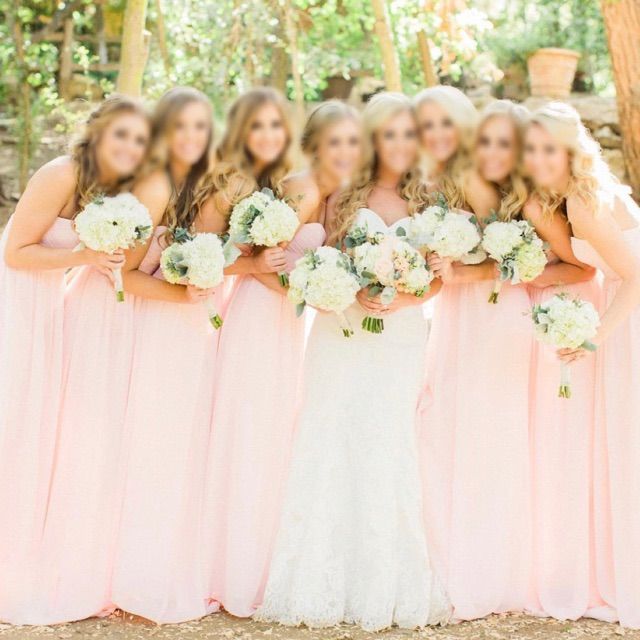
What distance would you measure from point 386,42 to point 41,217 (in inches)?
184

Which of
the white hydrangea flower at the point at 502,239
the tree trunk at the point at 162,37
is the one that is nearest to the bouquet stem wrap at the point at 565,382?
the white hydrangea flower at the point at 502,239

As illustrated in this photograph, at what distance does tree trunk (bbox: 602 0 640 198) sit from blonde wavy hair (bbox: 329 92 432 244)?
429 cm

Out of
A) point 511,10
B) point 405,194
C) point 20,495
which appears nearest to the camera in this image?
point 20,495

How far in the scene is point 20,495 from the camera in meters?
4.20

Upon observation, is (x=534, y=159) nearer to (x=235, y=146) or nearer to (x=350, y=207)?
(x=350, y=207)

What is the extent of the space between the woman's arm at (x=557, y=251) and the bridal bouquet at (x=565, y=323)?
0.37 meters

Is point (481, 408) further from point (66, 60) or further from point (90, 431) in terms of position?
point (66, 60)

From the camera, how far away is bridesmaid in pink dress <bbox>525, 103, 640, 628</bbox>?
4.23m

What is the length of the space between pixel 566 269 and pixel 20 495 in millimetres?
2796

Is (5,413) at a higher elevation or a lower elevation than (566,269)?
lower

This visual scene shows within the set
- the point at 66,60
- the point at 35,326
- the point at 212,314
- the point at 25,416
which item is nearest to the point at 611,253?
the point at 212,314

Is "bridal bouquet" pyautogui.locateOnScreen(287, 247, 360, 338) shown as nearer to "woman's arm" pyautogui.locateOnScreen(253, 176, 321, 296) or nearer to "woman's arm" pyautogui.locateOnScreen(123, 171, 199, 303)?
"woman's arm" pyautogui.locateOnScreen(253, 176, 321, 296)

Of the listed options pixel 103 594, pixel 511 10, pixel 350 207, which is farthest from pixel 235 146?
pixel 511 10

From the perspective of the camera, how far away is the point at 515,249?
4.27m
